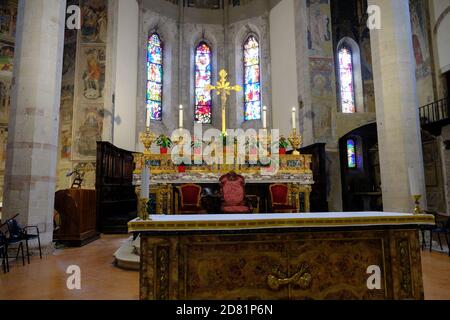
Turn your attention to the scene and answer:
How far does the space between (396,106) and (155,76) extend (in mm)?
10941

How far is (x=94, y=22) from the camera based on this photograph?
1229 cm

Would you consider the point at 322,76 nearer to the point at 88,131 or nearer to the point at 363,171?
the point at 363,171

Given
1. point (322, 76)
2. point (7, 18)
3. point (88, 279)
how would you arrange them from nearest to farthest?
point (88, 279) → point (322, 76) → point (7, 18)

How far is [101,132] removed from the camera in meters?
11.7

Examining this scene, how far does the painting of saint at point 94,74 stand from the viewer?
1188cm

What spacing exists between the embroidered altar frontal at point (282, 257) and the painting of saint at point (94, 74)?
1024 cm

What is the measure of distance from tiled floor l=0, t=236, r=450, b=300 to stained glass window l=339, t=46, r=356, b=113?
942cm

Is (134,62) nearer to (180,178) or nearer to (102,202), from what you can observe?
(102,202)

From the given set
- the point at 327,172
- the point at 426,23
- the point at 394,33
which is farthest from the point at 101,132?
the point at 426,23

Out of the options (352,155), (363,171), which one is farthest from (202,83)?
(363,171)

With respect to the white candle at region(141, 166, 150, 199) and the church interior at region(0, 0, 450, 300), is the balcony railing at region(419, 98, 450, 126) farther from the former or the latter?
the white candle at region(141, 166, 150, 199)

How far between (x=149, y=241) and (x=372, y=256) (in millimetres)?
2160

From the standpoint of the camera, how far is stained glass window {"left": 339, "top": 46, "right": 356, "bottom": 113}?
1440cm
